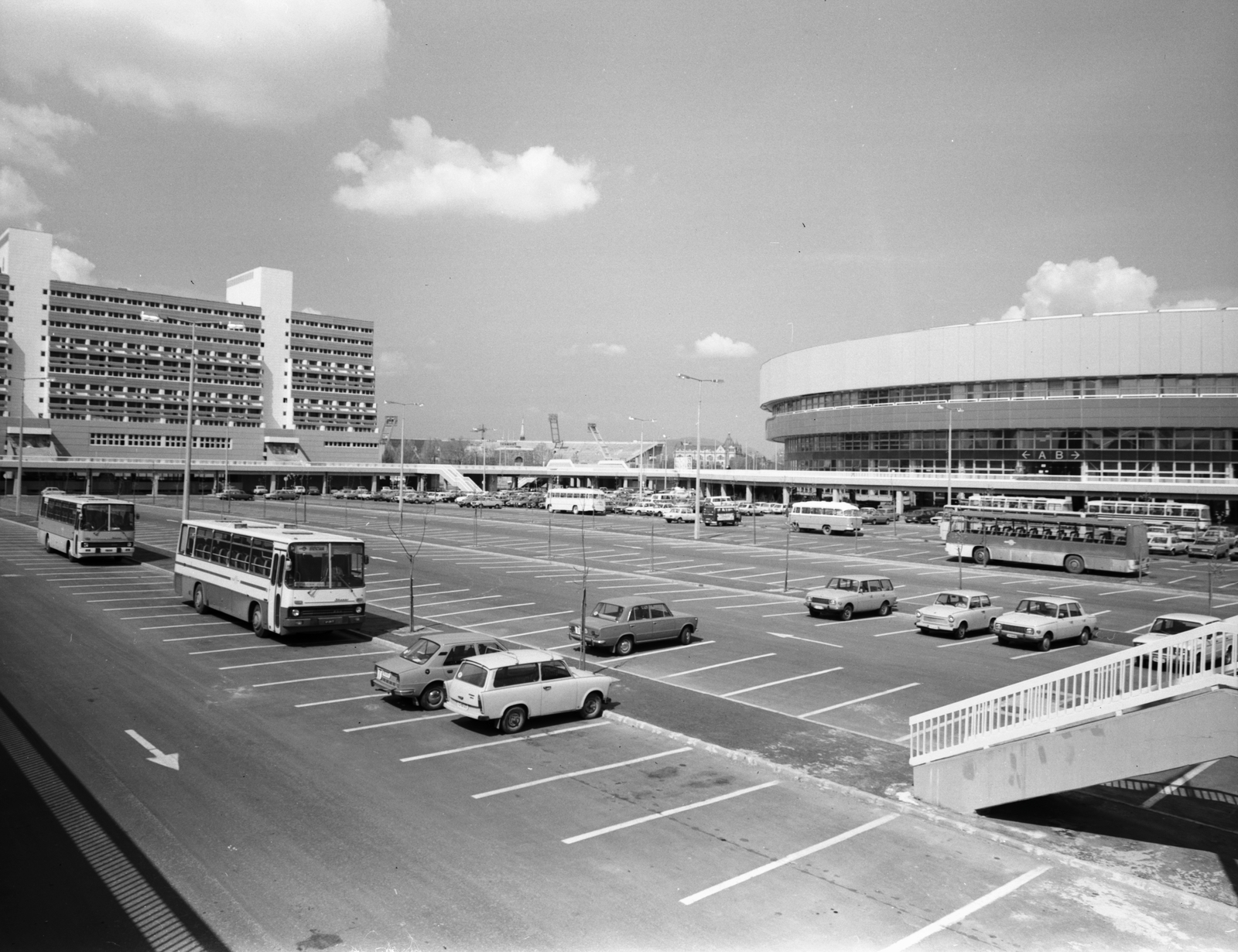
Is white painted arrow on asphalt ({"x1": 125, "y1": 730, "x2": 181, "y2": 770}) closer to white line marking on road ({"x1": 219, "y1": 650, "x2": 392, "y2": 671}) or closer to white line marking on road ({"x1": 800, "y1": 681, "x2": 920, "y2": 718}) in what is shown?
white line marking on road ({"x1": 219, "y1": 650, "x2": 392, "y2": 671})

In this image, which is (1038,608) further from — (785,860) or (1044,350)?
(1044,350)

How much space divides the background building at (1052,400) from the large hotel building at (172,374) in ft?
287

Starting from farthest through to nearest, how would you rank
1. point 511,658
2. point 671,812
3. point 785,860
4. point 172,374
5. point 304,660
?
1. point 172,374
2. point 304,660
3. point 511,658
4. point 671,812
5. point 785,860

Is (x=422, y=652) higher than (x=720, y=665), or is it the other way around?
(x=422, y=652)

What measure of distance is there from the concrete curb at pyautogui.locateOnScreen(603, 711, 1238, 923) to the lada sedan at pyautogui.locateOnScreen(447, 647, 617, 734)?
916mm

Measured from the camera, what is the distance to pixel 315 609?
22812mm

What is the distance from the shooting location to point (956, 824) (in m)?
11.9

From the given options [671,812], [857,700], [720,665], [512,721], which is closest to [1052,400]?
[720,665]

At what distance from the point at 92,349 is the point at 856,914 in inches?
5953

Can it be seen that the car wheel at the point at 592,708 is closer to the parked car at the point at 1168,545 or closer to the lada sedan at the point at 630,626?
the lada sedan at the point at 630,626

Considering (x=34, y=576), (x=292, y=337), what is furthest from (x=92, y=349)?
(x=34, y=576)

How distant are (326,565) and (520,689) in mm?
9422

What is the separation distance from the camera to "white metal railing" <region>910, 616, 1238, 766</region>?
38.4 feet

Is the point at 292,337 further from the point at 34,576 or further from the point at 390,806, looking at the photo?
the point at 390,806
